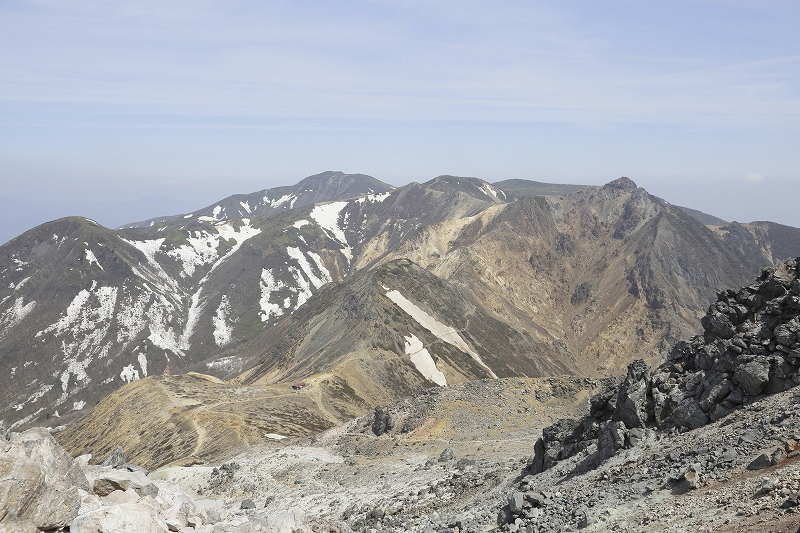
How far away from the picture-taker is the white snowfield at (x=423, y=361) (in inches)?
4072

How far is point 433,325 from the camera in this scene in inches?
4902

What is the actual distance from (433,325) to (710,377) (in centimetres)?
9564

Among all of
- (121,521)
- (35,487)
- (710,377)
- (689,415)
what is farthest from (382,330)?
(35,487)

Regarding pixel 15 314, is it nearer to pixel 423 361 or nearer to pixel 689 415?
pixel 423 361

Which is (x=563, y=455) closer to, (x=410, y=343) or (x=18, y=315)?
(x=410, y=343)

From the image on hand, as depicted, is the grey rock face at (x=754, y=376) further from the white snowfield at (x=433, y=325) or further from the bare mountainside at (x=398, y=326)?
the white snowfield at (x=433, y=325)

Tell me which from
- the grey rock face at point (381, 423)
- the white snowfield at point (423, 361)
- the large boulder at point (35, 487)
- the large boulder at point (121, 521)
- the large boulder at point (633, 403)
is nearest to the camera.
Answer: the large boulder at point (35, 487)

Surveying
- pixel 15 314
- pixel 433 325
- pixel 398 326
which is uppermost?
pixel 398 326

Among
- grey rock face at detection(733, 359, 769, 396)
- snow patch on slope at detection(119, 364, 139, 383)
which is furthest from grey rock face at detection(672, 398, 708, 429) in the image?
snow patch on slope at detection(119, 364, 139, 383)

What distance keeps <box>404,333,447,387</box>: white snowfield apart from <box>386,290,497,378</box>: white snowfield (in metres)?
11.5

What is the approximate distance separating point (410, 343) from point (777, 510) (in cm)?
9421

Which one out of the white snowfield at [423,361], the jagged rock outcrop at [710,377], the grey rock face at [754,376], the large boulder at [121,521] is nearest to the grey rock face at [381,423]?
the jagged rock outcrop at [710,377]

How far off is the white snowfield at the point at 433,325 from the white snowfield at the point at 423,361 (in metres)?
11.5

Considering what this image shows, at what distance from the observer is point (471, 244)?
18950 cm
